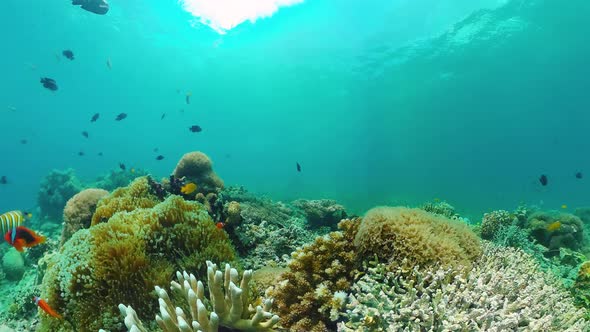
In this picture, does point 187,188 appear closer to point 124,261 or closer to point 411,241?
point 124,261

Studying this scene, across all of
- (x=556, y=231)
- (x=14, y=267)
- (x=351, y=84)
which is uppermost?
(x=351, y=84)

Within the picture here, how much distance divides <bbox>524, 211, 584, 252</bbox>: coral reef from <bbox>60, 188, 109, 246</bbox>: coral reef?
1168cm

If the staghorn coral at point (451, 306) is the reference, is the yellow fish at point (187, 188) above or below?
below

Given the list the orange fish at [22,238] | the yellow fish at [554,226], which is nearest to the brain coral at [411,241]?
the orange fish at [22,238]

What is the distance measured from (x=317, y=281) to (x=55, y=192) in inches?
762

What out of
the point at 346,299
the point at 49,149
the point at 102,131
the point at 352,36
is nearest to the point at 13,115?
the point at 49,149

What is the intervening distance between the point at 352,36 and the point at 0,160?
172 m

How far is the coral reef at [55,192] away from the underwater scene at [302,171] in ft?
0.39

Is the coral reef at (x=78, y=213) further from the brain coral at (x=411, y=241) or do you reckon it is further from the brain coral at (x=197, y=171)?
the brain coral at (x=411, y=241)

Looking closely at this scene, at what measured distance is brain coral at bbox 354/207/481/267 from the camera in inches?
125

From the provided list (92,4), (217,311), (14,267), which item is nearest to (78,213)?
(14,267)

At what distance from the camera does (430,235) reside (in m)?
3.37

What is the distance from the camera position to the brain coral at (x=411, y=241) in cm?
318

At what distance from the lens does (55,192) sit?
17094 millimetres
